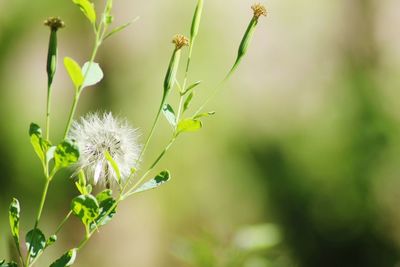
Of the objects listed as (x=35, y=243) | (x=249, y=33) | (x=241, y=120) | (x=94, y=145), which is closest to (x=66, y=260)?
(x=35, y=243)

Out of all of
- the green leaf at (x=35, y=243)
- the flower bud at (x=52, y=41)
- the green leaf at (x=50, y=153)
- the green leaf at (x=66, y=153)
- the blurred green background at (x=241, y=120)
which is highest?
the blurred green background at (x=241, y=120)

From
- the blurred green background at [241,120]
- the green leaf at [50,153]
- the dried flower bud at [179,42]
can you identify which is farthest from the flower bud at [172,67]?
the blurred green background at [241,120]

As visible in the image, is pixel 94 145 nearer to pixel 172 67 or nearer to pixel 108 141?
pixel 108 141

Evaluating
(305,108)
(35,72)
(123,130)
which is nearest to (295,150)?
(305,108)

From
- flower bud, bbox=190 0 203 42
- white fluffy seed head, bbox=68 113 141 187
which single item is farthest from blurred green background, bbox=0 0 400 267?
flower bud, bbox=190 0 203 42

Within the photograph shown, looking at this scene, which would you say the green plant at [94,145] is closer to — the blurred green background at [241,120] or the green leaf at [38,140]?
the green leaf at [38,140]

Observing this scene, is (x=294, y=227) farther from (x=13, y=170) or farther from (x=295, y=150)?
(x=13, y=170)

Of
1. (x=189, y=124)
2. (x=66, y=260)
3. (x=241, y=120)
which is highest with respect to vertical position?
(x=241, y=120)
